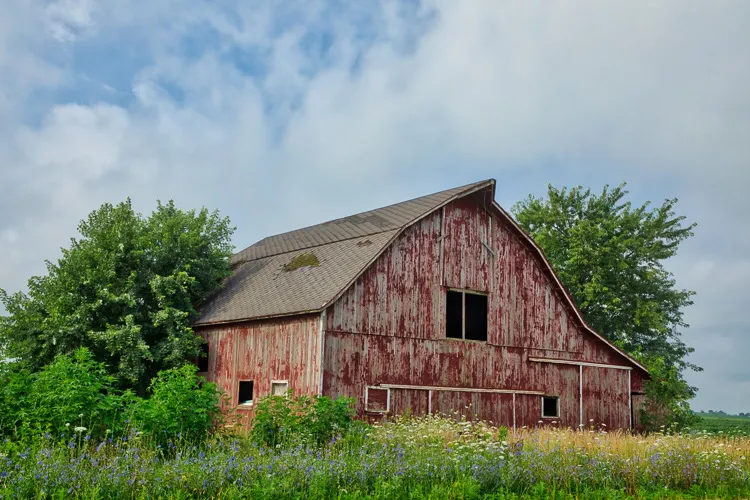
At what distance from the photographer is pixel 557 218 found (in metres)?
41.4

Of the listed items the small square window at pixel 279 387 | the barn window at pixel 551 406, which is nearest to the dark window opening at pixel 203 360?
the small square window at pixel 279 387

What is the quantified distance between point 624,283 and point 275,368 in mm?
25278

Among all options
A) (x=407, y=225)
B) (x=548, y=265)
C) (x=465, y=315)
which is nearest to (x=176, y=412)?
(x=407, y=225)

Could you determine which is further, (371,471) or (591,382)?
(591,382)

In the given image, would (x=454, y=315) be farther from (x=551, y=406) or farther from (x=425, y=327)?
(x=551, y=406)

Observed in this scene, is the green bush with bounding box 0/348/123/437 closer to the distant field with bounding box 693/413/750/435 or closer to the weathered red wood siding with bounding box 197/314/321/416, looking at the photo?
the weathered red wood siding with bounding box 197/314/321/416

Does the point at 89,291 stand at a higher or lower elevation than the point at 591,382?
higher

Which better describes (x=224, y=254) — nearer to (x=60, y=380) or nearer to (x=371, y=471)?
(x=60, y=380)

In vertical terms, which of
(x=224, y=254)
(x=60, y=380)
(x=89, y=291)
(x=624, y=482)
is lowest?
(x=624, y=482)

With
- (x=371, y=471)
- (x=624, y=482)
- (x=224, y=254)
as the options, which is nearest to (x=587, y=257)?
(x=224, y=254)

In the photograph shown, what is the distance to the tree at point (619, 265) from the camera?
3859 cm

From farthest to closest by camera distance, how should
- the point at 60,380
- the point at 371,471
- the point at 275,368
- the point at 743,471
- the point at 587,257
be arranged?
the point at 587,257, the point at 275,368, the point at 743,471, the point at 60,380, the point at 371,471

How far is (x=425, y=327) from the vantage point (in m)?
20.4

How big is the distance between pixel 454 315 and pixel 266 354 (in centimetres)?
558
